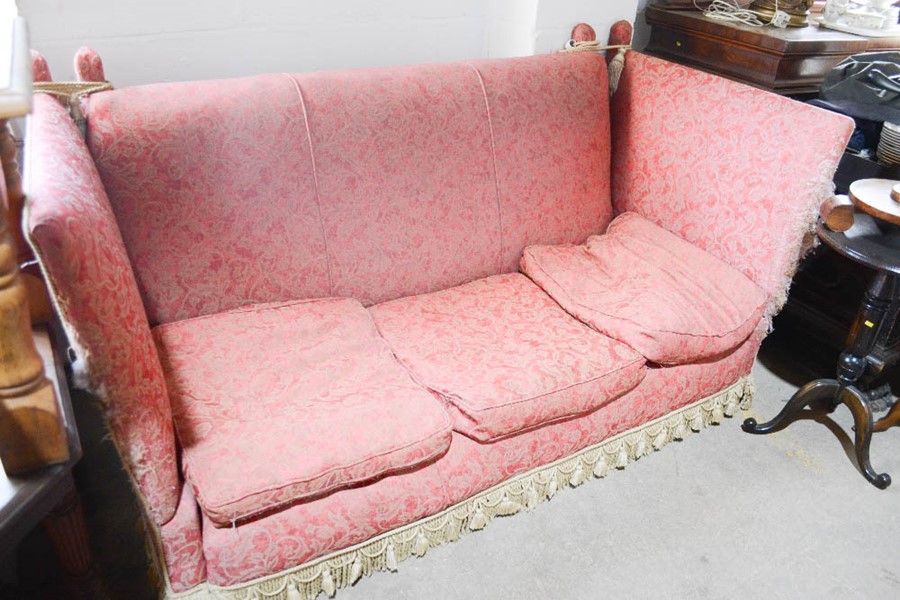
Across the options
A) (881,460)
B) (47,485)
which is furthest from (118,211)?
(881,460)

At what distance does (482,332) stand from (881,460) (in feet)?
3.91

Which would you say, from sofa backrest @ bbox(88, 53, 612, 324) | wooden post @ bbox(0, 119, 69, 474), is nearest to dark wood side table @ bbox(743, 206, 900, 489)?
sofa backrest @ bbox(88, 53, 612, 324)

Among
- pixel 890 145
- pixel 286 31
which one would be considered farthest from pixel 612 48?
pixel 286 31

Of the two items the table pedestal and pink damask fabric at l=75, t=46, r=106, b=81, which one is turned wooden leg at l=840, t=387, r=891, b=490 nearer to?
the table pedestal

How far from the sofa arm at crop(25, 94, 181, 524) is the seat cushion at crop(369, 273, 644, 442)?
534mm

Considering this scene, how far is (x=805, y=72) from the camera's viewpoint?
204 cm

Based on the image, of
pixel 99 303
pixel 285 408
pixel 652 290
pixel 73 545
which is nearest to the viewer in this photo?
pixel 99 303

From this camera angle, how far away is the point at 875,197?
1.58 meters

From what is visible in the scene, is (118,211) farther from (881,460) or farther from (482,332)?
(881,460)

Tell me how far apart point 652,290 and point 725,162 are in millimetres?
432

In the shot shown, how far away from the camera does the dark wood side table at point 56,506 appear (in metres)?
0.83

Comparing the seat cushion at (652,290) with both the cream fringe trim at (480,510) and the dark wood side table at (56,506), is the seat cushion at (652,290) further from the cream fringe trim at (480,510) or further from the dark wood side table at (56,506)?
the dark wood side table at (56,506)

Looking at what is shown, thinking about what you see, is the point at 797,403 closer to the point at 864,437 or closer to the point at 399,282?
the point at 864,437

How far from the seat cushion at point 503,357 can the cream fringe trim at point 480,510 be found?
18 cm
